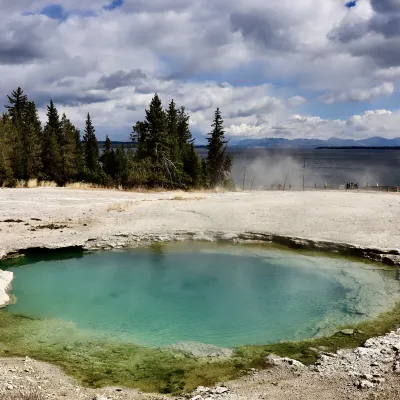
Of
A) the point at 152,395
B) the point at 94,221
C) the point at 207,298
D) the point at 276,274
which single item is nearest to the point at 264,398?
the point at 152,395

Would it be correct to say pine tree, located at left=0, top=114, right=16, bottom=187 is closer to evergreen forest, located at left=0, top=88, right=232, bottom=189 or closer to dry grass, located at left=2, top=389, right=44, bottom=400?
evergreen forest, located at left=0, top=88, right=232, bottom=189

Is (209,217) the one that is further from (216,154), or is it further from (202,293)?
(216,154)

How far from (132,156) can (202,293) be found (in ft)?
123

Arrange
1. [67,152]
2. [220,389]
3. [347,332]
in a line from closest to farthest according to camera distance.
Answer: [220,389] → [347,332] → [67,152]

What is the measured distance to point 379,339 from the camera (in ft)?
35.7

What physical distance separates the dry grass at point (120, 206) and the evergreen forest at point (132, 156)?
586 inches

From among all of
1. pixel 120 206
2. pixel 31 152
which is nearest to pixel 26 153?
pixel 31 152

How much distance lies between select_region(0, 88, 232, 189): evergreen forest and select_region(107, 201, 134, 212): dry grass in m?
14.9

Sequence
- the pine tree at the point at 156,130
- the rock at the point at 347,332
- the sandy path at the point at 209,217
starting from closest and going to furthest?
the rock at the point at 347,332 < the sandy path at the point at 209,217 < the pine tree at the point at 156,130

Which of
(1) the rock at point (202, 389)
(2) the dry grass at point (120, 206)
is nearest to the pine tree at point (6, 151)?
(2) the dry grass at point (120, 206)

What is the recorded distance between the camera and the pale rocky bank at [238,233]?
8492 mm

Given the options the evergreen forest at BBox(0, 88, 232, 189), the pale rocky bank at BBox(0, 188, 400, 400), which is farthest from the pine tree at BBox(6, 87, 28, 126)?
the pale rocky bank at BBox(0, 188, 400, 400)

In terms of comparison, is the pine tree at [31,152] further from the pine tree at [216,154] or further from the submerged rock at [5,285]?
the submerged rock at [5,285]

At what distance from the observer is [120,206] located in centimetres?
2741
